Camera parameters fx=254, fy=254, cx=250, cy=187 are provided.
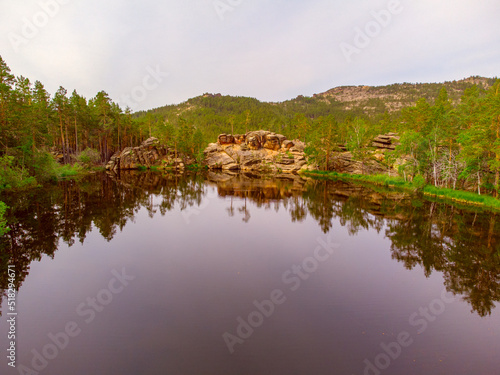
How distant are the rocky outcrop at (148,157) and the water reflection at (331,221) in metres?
47.4

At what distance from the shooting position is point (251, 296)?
11328 millimetres

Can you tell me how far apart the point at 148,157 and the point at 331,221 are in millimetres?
78115

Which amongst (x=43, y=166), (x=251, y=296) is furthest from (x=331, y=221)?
(x=43, y=166)

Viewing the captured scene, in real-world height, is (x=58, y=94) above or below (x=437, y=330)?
above

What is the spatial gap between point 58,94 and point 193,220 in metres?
59.1

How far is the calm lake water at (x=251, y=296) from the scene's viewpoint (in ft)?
25.9

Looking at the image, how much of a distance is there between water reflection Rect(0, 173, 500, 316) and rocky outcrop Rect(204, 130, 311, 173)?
174 ft

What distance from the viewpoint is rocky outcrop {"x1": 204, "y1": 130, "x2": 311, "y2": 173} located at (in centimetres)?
9244

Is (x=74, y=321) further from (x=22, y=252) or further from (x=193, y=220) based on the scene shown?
(x=193, y=220)

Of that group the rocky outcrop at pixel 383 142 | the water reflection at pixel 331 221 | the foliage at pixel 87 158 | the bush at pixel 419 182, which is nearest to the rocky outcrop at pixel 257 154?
the rocky outcrop at pixel 383 142

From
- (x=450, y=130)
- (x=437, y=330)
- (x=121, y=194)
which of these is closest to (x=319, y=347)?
(x=437, y=330)

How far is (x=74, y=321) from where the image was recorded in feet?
31.0

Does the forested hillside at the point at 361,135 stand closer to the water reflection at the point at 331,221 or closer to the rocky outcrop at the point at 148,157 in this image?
the rocky outcrop at the point at 148,157

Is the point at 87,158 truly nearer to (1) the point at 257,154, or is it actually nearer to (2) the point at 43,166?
(2) the point at 43,166
